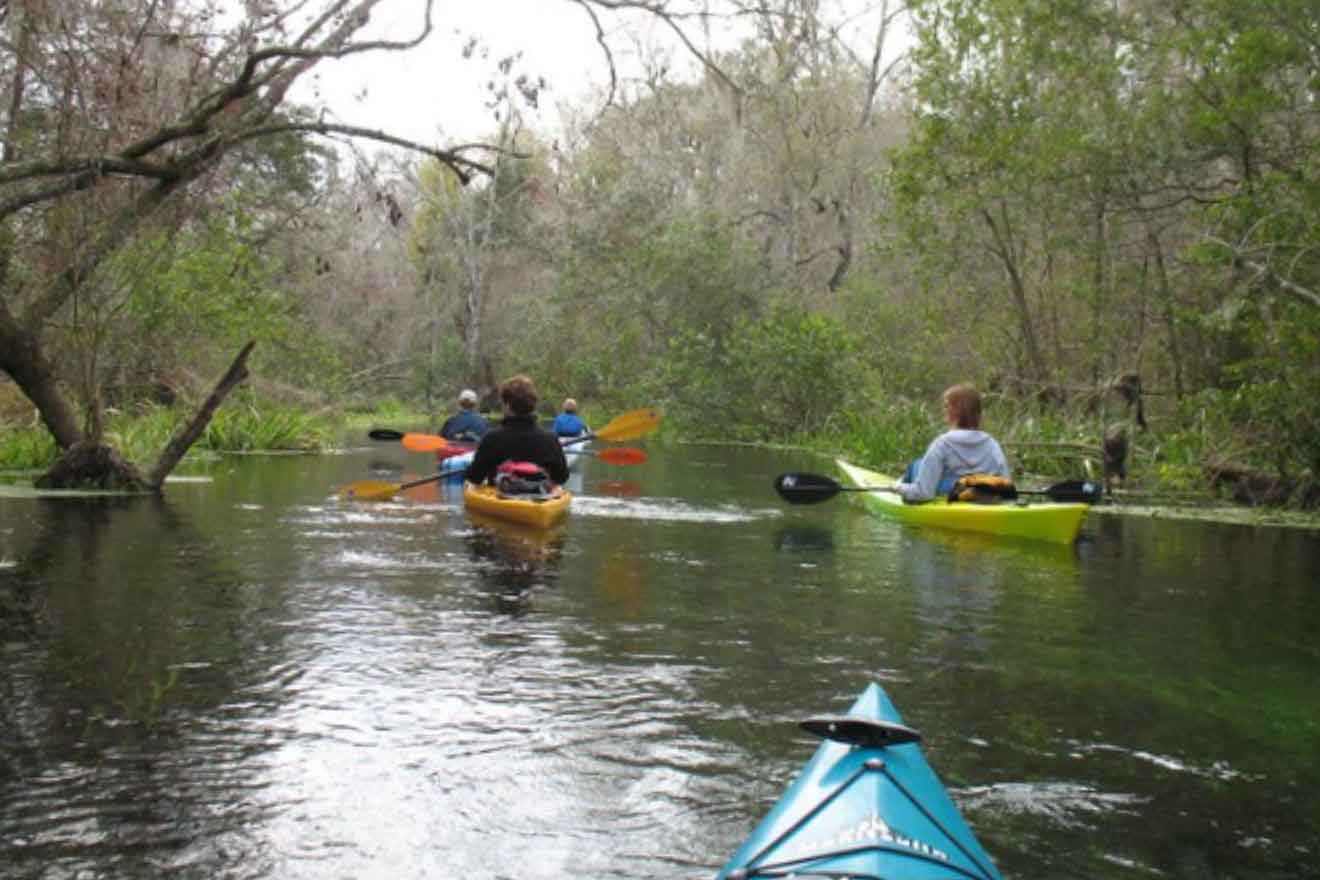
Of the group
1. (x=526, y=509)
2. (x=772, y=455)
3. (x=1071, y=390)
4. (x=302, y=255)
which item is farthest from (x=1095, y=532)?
(x=302, y=255)

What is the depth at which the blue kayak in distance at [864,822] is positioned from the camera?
240cm

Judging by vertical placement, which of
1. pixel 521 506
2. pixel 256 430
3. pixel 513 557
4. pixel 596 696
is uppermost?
pixel 256 430

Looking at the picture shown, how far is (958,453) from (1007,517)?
64 cm

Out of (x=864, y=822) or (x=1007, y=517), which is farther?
(x=1007, y=517)

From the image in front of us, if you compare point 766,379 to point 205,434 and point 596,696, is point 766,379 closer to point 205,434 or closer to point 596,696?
point 205,434

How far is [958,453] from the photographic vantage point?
1038 centimetres

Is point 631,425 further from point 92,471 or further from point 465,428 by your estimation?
point 92,471

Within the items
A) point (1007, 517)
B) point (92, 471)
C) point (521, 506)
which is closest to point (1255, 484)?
point (1007, 517)

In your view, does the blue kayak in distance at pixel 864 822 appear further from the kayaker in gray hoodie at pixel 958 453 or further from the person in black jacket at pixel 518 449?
the person in black jacket at pixel 518 449

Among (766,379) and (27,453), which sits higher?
(766,379)

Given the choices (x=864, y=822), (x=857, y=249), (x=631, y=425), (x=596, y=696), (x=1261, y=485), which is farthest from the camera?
(x=857, y=249)

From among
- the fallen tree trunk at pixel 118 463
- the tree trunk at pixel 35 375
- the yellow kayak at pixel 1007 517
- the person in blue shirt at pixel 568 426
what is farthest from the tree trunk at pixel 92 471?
the yellow kayak at pixel 1007 517

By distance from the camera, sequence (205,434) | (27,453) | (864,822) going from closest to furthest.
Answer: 1. (864,822)
2. (27,453)
3. (205,434)

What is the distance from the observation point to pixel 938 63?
702 inches
